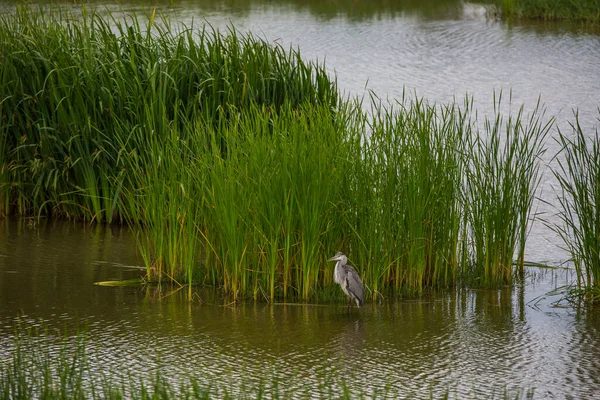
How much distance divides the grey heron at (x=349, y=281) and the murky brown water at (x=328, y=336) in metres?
0.17

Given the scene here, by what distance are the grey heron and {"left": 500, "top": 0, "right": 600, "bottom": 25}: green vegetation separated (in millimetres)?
17771

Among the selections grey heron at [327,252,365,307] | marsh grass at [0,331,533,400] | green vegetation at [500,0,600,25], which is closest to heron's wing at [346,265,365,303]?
grey heron at [327,252,365,307]

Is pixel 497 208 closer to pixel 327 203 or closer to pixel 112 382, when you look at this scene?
pixel 327 203

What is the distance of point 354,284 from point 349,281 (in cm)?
4

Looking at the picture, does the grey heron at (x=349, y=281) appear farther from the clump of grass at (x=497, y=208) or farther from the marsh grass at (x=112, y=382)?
the clump of grass at (x=497, y=208)

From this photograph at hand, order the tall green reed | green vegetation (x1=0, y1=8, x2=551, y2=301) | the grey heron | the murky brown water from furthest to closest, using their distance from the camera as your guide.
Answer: the tall green reed
green vegetation (x1=0, y1=8, x2=551, y2=301)
the grey heron
the murky brown water

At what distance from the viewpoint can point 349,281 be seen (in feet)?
18.6

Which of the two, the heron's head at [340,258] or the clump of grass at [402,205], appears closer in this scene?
the heron's head at [340,258]

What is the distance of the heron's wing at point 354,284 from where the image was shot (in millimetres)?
5680

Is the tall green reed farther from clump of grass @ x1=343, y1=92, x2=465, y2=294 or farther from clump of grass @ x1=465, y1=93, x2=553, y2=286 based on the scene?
clump of grass @ x1=465, y1=93, x2=553, y2=286

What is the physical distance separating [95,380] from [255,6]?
864 inches

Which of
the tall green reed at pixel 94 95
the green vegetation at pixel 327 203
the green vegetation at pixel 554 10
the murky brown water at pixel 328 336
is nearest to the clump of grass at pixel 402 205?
the green vegetation at pixel 327 203

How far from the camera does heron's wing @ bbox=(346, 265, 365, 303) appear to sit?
18.6ft

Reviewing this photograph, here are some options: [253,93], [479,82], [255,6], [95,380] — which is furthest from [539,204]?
[255,6]
